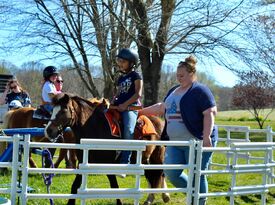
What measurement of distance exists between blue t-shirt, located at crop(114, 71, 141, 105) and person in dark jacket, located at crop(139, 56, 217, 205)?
119cm

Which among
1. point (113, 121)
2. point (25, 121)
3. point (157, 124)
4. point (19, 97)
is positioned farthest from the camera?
point (19, 97)

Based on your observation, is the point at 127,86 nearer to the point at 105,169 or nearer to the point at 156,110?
the point at 156,110

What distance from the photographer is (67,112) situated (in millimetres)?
6512

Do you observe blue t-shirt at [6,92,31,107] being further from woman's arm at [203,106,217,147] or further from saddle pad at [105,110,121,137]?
woman's arm at [203,106,217,147]

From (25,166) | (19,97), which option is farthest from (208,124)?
(19,97)

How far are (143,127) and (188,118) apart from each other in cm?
198

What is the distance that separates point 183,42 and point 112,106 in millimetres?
8710

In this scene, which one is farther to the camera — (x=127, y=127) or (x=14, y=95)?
(x=14, y=95)

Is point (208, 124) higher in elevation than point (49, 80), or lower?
lower

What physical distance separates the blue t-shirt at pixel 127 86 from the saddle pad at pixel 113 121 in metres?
0.17

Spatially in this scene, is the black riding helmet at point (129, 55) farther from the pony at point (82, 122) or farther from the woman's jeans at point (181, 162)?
the woman's jeans at point (181, 162)

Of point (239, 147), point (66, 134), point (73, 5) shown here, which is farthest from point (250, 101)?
point (239, 147)

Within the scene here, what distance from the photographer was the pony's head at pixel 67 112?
248 inches

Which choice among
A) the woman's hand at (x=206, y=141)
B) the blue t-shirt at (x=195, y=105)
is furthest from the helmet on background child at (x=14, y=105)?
the woman's hand at (x=206, y=141)
